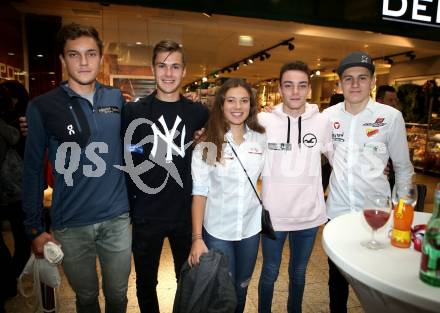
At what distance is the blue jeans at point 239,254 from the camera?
1.87 m

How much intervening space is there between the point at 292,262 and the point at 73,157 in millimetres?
1485

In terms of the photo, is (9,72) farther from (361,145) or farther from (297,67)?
(361,145)

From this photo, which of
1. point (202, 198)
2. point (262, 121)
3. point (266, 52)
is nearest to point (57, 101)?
point (202, 198)

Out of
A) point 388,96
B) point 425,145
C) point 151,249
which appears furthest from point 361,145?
point 425,145

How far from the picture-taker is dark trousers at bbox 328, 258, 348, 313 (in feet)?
7.09

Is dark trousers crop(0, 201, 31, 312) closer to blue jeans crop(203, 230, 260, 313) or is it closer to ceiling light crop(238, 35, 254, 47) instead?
blue jeans crop(203, 230, 260, 313)

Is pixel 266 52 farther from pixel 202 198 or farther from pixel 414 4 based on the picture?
pixel 202 198

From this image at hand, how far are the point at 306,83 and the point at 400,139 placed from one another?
72 cm

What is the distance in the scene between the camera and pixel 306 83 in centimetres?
199

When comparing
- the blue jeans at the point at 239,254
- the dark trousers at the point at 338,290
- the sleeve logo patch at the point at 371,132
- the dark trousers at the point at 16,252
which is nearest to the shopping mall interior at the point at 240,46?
the dark trousers at the point at 16,252

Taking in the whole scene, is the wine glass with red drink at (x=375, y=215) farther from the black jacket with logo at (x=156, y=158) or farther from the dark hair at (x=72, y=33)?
the dark hair at (x=72, y=33)

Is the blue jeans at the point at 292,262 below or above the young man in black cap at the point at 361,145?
below

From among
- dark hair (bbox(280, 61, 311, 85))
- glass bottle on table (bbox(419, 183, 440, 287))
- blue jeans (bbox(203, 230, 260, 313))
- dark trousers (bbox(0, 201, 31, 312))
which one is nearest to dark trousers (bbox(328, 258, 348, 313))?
blue jeans (bbox(203, 230, 260, 313))

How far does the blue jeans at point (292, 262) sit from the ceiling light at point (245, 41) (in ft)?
21.8
